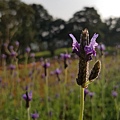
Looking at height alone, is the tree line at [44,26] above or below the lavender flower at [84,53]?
above

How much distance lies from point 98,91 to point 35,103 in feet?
6.10

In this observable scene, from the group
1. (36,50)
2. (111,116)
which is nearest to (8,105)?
(111,116)

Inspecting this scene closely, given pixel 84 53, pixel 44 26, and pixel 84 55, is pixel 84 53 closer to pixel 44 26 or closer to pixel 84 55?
pixel 84 55

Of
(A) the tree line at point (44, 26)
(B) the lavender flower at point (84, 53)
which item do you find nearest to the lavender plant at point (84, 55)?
(B) the lavender flower at point (84, 53)

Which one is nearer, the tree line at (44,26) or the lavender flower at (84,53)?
the lavender flower at (84,53)

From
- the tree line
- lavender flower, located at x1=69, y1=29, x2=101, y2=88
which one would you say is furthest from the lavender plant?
the tree line

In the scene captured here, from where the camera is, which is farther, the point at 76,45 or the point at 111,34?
the point at 111,34

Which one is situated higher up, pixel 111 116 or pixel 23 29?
pixel 23 29

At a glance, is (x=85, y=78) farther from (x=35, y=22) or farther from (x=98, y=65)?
(x=35, y=22)

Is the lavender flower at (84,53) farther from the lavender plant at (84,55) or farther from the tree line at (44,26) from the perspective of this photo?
the tree line at (44,26)

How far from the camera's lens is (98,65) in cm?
187

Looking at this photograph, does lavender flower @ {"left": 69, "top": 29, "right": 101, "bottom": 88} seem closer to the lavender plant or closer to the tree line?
the lavender plant

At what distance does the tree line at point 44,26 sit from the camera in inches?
1186

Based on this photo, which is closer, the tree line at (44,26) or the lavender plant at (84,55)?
the lavender plant at (84,55)
